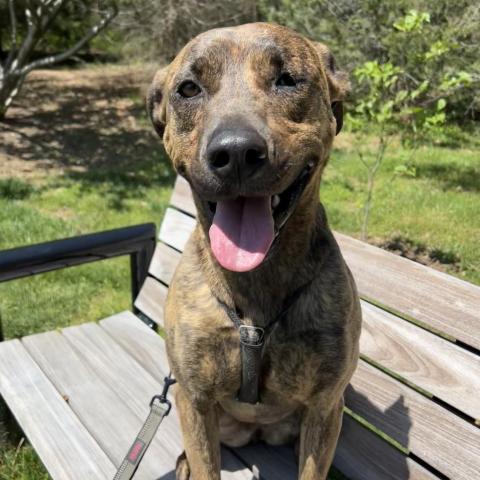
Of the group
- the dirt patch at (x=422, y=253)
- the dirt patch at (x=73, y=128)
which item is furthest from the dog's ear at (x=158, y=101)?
the dirt patch at (x=73, y=128)

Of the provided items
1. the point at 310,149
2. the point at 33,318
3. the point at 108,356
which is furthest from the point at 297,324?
the point at 33,318

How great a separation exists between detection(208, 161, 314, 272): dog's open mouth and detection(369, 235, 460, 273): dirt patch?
3.50 metres

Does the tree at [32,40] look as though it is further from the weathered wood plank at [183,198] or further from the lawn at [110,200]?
the weathered wood plank at [183,198]

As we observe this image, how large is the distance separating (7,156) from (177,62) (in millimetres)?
7002

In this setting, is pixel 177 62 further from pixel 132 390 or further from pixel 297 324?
pixel 132 390

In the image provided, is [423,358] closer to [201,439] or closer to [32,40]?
[201,439]

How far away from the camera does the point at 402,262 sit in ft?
8.23

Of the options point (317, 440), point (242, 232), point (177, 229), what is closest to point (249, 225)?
point (242, 232)

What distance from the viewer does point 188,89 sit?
6.44ft

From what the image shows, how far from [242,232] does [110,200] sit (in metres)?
5.19

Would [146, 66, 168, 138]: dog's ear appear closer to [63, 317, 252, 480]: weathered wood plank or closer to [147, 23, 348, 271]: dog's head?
[147, 23, 348, 271]: dog's head

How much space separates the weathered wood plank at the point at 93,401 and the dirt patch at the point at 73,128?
193 inches

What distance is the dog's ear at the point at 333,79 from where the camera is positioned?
6.97ft

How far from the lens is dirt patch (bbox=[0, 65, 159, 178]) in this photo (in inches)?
329
